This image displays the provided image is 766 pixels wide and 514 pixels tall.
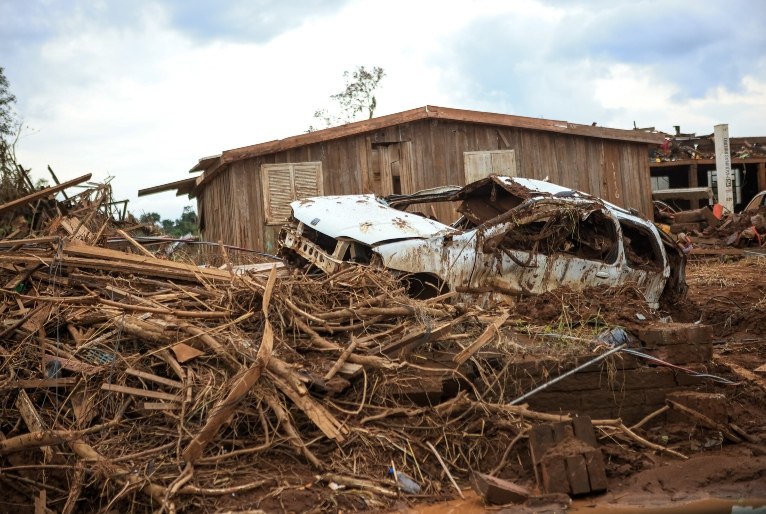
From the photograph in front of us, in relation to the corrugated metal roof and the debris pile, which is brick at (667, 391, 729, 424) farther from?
the corrugated metal roof

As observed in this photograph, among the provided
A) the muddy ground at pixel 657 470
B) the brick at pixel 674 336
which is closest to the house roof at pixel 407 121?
the muddy ground at pixel 657 470

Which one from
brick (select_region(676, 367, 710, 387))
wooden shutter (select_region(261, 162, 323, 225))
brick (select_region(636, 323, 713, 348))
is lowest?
brick (select_region(676, 367, 710, 387))

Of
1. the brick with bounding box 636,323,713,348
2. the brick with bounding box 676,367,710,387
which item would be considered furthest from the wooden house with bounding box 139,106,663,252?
the brick with bounding box 676,367,710,387

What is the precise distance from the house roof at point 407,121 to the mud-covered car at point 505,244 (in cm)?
610

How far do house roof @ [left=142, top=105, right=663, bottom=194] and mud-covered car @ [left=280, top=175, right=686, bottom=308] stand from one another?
610cm

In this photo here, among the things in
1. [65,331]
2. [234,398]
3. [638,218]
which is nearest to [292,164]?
[638,218]

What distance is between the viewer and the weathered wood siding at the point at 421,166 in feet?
54.2

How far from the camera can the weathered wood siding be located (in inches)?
651

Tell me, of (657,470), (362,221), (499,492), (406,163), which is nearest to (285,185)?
(406,163)

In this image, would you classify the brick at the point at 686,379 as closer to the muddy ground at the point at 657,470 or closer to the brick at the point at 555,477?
the muddy ground at the point at 657,470

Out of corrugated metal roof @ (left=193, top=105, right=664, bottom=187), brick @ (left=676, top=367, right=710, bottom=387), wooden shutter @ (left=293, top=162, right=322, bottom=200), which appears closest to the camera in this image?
brick @ (left=676, top=367, right=710, bottom=387)

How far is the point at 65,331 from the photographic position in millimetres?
7406

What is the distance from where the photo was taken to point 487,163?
1825cm

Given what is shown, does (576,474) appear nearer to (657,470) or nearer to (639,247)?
(657,470)
